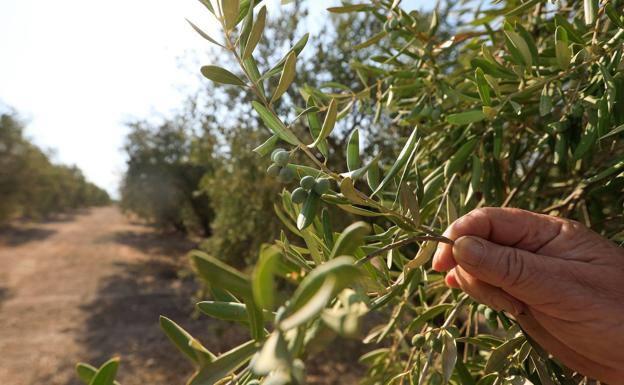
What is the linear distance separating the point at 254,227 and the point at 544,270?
3888 mm

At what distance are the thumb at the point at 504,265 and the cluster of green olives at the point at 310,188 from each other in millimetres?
345

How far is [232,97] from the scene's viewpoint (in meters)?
4.51

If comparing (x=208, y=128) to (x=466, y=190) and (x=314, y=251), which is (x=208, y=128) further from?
(x=314, y=251)

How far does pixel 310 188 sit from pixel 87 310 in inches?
335

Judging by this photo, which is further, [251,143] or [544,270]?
[251,143]

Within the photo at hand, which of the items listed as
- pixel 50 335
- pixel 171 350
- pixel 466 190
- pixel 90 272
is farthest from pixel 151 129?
pixel 466 190

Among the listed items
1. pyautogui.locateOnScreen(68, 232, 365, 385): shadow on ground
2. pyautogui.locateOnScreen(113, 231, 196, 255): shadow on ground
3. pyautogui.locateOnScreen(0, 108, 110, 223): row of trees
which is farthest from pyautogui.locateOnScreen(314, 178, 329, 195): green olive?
pyautogui.locateOnScreen(0, 108, 110, 223): row of trees

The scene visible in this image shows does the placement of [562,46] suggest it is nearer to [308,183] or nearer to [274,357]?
[308,183]

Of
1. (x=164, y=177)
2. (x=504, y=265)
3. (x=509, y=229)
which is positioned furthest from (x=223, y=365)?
(x=164, y=177)

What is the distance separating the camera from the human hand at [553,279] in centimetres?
72

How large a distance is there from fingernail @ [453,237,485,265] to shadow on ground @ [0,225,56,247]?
16.8 m

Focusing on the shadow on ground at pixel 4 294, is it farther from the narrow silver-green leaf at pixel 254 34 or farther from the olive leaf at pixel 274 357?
the olive leaf at pixel 274 357

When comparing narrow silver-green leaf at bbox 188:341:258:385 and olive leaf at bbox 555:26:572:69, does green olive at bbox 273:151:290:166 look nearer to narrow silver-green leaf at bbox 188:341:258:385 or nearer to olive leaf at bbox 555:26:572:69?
narrow silver-green leaf at bbox 188:341:258:385

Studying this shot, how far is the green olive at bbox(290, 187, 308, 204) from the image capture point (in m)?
0.52
